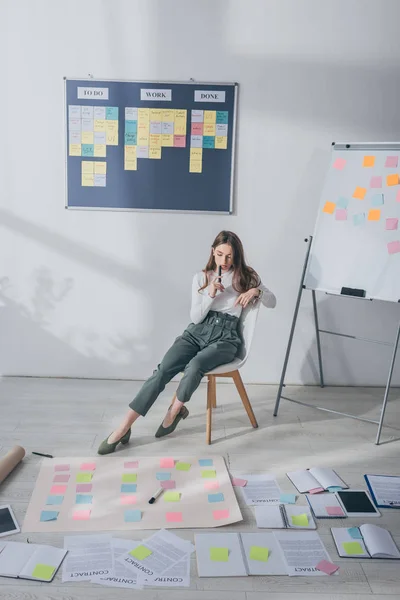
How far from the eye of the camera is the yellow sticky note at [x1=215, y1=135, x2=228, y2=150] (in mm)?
3434

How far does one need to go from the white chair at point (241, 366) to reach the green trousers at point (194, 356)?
0.03 meters

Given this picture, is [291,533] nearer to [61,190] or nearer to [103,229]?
[103,229]

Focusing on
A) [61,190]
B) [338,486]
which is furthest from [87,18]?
[338,486]

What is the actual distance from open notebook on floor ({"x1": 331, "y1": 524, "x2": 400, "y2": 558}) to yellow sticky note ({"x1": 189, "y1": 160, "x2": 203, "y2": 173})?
207cm

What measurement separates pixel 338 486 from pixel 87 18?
272 centimetres

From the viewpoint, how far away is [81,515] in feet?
7.41

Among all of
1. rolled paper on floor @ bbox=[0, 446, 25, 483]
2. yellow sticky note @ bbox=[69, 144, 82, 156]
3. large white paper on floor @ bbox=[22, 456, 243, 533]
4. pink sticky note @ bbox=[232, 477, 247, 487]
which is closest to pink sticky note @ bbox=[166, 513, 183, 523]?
large white paper on floor @ bbox=[22, 456, 243, 533]

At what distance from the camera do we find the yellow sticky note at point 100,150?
3443mm

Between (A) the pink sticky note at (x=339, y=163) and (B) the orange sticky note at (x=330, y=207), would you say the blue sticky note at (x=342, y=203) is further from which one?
(A) the pink sticky note at (x=339, y=163)

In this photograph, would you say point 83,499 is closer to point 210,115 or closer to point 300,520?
point 300,520

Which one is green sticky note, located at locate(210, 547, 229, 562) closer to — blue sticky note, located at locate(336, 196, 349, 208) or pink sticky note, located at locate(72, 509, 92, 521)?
pink sticky note, located at locate(72, 509, 92, 521)

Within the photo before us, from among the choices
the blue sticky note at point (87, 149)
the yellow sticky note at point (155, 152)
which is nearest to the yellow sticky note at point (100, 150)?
the blue sticky note at point (87, 149)

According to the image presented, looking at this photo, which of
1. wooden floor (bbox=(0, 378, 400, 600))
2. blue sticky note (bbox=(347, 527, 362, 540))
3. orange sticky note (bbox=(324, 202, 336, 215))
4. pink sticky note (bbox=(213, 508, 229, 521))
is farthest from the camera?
orange sticky note (bbox=(324, 202, 336, 215))

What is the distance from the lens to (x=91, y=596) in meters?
1.85
